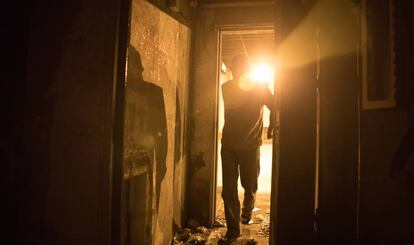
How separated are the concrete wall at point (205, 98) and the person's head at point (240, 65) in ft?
1.90

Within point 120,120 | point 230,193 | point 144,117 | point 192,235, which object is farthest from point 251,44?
point 120,120

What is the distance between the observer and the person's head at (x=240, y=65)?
133 inches

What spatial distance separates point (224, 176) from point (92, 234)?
6.54 ft

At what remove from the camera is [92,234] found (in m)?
1.58

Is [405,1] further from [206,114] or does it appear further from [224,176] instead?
[206,114]

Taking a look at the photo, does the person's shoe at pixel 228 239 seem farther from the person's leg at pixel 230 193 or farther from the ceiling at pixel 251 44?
the ceiling at pixel 251 44

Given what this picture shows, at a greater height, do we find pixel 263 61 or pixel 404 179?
pixel 263 61

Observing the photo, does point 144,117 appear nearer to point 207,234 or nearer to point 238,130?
point 238,130

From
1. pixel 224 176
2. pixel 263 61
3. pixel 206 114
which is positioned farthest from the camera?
pixel 263 61

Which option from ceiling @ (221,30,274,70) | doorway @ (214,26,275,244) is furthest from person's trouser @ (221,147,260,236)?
ceiling @ (221,30,274,70)

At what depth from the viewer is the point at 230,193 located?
333 cm

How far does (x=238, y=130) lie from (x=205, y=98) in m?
0.83

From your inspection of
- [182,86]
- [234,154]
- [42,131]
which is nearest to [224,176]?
[234,154]

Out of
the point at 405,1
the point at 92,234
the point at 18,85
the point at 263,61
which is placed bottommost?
the point at 92,234
